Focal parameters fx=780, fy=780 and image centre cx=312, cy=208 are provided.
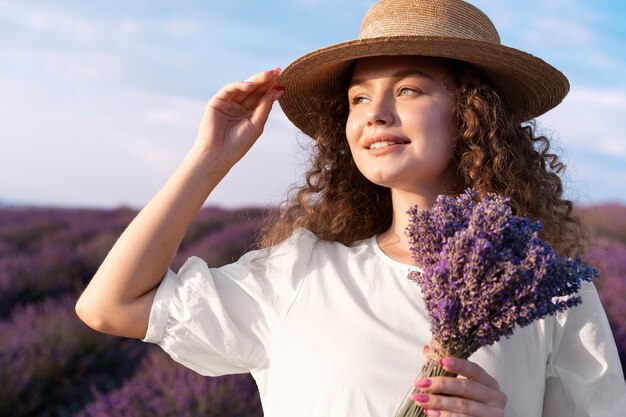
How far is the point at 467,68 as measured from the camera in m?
2.19

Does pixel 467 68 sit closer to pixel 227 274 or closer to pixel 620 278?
pixel 227 274

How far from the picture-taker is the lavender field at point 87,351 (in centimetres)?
371

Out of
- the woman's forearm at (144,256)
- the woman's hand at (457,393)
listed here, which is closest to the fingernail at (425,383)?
the woman's hand at (457,393)

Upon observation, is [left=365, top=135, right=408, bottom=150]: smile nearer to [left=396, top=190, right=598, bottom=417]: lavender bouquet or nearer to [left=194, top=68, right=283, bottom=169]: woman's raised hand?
[left=194, top=68, right=283, bottom=169]: woman's raised hand

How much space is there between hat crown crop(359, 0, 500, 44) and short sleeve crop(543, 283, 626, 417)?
0.78m

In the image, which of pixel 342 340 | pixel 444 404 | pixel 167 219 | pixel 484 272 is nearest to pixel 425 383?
pixel 444 404

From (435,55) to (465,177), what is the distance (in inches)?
13.6

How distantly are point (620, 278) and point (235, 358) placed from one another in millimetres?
3881

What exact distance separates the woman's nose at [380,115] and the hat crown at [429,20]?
22 centimetres

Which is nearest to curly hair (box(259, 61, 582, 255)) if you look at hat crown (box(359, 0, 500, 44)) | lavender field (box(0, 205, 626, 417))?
hat crown (box(359, 0, 500, 44))

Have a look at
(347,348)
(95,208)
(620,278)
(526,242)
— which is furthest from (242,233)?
(526,242)

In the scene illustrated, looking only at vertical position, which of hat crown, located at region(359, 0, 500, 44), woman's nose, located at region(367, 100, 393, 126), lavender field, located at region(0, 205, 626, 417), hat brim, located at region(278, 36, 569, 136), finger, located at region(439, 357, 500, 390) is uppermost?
hat crown, located at region(359, 0, 500, 44)

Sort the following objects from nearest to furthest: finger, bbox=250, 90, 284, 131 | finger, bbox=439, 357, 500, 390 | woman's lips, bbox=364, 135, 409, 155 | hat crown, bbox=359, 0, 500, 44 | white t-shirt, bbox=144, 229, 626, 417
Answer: finger, bbox=439, 357, 500, 390, white t-shirt, bbox=144, 229, 626, 417, woman's lips, bbox=364, 135, 409, 155, hat crown, bbox=359, 0, 500, 44, finger, bbox=250, 90, 284, 131

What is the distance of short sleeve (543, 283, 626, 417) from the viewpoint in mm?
1980
